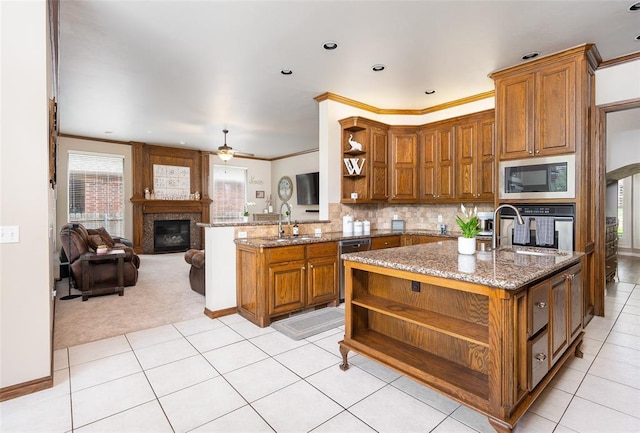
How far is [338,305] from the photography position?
413cm

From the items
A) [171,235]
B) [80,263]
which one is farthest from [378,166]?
[171,235]

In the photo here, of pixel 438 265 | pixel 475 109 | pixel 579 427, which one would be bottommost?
pixel 579 427

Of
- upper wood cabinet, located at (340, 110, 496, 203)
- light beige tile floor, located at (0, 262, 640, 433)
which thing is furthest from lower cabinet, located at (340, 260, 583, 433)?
upper wood cabinet, located at (340, 110, 496, 203)

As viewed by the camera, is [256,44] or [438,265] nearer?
[438,265]

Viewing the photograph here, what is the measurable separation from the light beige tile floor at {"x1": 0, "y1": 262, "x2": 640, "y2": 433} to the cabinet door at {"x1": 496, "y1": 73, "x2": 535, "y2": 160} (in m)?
2.08

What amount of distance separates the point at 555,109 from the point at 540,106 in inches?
5.8

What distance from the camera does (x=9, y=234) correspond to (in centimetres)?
211

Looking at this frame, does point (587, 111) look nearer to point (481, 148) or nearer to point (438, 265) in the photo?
point (481, 148)

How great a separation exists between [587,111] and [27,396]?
5446mm

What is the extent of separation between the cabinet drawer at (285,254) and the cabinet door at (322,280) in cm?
19

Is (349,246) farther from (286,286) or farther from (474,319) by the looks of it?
(474,319)

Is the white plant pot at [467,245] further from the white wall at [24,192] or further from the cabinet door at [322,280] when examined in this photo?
the white wall at [24,192]

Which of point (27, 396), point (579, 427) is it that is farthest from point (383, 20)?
point (27, 396)

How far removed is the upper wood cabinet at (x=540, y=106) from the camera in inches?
128
